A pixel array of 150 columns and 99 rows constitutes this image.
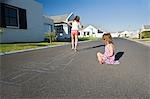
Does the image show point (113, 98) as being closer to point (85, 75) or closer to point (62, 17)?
point (85, 75)

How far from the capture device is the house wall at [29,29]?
66.5ft

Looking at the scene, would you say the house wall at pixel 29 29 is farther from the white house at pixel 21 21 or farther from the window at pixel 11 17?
the window at pixel 11 17

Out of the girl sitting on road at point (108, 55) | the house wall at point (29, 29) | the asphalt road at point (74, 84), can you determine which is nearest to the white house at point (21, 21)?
the house wall at point (29, 29)

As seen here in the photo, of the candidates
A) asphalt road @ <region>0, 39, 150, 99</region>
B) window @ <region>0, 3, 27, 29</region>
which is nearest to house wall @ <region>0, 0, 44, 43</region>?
window @ <region>0, 3, 27, 29</region>

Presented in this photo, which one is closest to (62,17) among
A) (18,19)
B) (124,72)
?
(18,19)

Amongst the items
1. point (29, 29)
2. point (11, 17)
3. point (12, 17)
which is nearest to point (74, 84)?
point (11, 17)

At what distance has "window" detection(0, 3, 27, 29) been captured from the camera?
62.6 feet

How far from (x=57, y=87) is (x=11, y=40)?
17.3 metres

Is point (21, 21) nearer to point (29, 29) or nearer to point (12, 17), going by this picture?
point (12, 17)

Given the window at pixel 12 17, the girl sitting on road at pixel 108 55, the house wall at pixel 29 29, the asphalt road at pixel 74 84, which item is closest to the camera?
the asphalt road at pixel 74 84

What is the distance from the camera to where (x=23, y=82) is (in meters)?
4.62

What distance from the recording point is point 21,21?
22719 mm

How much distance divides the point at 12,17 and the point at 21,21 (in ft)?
4.56

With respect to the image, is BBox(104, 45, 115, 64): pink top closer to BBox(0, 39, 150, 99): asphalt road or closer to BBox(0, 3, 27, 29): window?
BBox(0, 39, 150, 99): asphalt road
